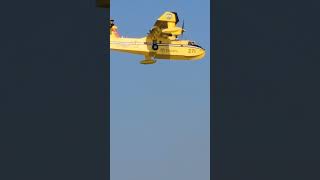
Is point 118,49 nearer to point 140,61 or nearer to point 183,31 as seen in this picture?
point 140,61

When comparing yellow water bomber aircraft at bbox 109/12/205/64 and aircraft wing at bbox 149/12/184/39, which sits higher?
aircraft wing at bbox 149/12/184/39

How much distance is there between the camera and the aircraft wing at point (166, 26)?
1688 centimetres

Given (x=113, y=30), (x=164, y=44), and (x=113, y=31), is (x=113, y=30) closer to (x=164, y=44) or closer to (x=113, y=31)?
(x=113, y=31)

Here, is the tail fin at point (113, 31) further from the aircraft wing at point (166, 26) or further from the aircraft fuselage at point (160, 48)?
the aircraft wing at point (166, 26)

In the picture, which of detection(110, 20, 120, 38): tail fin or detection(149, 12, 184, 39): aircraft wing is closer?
detection(110, 20, 120, 38): tail fin

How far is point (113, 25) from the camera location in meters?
16.0

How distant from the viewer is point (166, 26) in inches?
668

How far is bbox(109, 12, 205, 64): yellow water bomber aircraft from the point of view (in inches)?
658

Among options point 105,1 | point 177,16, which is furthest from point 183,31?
point 105,1

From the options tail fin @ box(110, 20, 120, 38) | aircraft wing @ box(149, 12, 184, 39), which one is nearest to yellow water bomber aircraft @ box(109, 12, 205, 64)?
aircraft wing @ box(149, 12, 184, 39)

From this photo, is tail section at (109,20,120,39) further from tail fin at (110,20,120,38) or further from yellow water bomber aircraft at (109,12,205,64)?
yellow water bomber aircraft at (109,12,205,64)

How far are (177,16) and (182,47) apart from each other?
0.98m

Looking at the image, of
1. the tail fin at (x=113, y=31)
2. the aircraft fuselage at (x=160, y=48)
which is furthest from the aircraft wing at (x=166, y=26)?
the tail fin at (x=113, y=31)

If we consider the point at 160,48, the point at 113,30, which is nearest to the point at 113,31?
the point at 113,30
